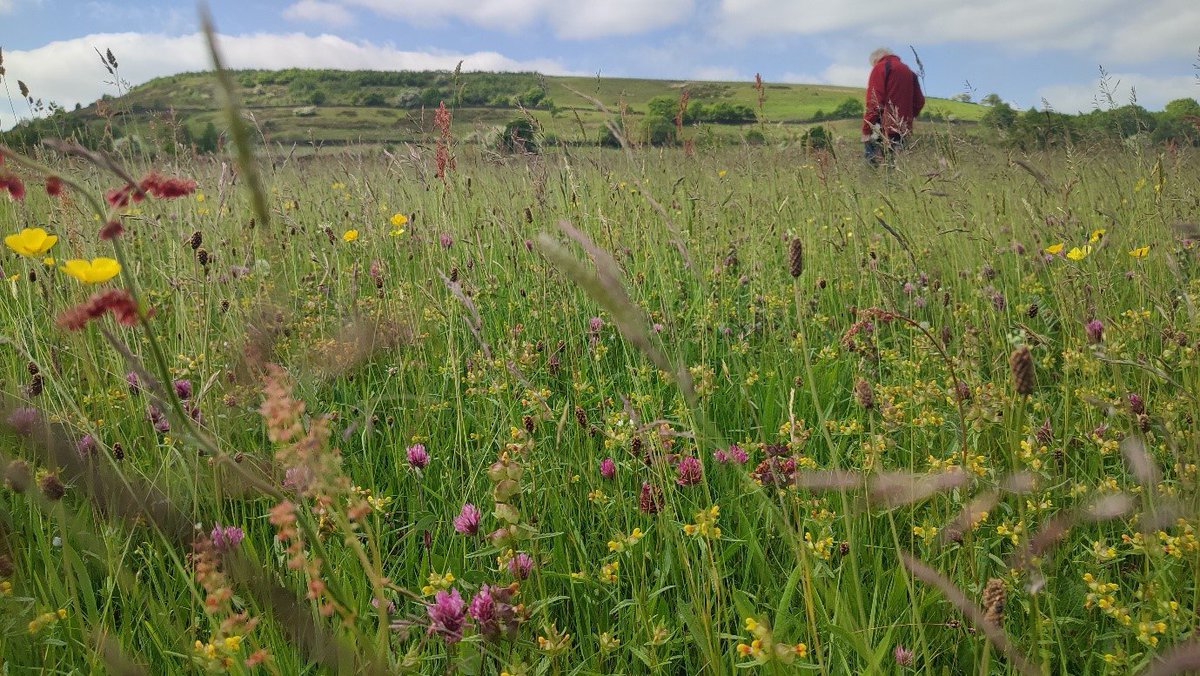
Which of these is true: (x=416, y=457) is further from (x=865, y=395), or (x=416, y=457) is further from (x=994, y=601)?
(x=994, y=601)

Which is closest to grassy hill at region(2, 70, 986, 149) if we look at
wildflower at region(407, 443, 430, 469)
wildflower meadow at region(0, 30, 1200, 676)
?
wildflower meadow at region(0, 30, 1200, 676)

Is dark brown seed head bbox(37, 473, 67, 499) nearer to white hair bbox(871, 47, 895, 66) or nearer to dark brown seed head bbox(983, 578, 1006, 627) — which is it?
dark brown seed head bbox(983, 578, 1006, 627)

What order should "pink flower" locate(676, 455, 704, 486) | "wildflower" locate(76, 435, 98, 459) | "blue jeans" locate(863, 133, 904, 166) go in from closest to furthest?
"pink flower" locate(676, 455, 704, 486), "wildflower" locate(76, 435, 98, 459), "blue jeans" locate(863, 133, 904, 166)

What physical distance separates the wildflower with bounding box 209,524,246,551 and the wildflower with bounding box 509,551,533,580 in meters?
0.47

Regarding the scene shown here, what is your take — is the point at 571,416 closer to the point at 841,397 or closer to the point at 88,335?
the point at 841,397

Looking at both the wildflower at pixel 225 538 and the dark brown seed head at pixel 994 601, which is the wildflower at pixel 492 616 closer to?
the wildflower at pixel 225 538

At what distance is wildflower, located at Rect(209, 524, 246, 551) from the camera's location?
1.25m

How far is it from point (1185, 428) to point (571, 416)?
5.24ft

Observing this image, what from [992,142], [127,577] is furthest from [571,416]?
[992,142]

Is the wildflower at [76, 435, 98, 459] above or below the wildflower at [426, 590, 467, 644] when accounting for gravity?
above

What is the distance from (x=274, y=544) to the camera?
5.21 feet

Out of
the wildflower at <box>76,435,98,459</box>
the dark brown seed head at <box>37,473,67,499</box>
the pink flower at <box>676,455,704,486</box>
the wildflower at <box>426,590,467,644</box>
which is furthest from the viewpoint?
the wildflower at <box>76,435,98,459</box>

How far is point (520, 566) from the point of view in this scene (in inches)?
49.8

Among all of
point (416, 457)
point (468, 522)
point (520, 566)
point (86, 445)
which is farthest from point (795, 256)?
point (86, 445)
